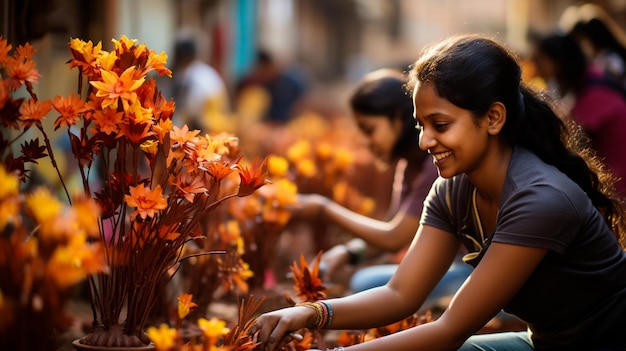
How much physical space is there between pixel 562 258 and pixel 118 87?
136 cm

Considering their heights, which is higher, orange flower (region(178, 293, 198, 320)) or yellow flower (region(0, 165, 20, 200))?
yellow flower (region(0, 165, 20, 200))

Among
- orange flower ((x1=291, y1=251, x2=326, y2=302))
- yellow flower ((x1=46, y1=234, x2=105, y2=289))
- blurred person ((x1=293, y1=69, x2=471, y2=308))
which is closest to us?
yellow flower ((x1=46, y1=234, x2=105, y2=289))

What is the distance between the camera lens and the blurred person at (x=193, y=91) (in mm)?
9211

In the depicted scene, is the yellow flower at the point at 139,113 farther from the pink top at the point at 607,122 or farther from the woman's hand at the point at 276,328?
the pink top at the point at 607,122

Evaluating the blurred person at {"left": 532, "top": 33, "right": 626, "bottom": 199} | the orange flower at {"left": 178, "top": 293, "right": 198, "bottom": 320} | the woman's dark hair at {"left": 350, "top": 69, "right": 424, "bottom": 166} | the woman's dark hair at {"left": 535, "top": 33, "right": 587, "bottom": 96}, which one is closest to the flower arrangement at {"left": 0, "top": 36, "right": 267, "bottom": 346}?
the orange flower at {"left": 178, "top": 293, "right": 198, "bottom": 320}

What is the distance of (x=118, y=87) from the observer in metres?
2.50

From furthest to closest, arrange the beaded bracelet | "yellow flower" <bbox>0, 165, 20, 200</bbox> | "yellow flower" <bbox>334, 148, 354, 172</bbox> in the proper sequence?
"yellow flower" <bbox>334, 148, 354, 172</bbox>
the beaded bracelet
"yellow flower" <bbox>0, 165, 20, 200</bbox>

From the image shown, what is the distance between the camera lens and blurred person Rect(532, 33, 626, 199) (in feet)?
19.9

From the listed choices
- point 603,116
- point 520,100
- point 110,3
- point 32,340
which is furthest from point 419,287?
point 110,3

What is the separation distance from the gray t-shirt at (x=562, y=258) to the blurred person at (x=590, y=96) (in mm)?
3113

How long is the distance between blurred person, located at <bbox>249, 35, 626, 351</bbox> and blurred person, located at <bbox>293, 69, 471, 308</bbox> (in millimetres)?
1328

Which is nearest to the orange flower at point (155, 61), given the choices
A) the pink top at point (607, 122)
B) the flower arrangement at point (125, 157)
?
the flower arrangement at point (125, 157)

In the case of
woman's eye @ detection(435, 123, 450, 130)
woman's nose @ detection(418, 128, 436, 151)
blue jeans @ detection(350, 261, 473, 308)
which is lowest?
blue jeans @ detection(350, 261, 473, 308)

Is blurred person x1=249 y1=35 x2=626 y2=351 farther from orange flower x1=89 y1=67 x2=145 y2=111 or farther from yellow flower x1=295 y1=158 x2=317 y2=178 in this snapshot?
yellow flower x1=295 y1=158 x2=317 y2=178
